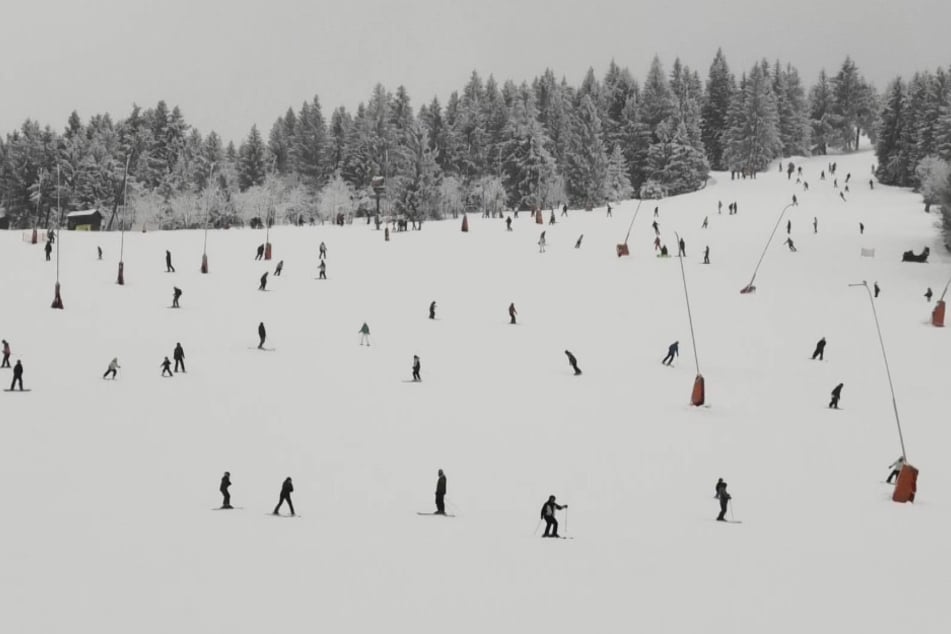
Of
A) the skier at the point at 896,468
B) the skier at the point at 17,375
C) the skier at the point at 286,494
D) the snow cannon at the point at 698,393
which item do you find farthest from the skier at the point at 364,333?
the skier at the point at 896,468

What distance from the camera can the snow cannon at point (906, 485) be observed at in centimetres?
1953

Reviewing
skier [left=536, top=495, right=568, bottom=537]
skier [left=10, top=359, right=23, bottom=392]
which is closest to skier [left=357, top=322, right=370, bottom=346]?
skier [left=10, top=359, right=23, bottom=392]

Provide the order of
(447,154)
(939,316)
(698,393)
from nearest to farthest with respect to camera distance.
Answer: (698,393) < (939,316) < (447,154)

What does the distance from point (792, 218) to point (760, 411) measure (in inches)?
1710

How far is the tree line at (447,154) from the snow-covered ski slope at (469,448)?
36.1 meters

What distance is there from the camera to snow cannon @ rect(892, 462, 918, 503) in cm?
1953

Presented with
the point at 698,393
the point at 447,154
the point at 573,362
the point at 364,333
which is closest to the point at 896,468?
the point at 698,393

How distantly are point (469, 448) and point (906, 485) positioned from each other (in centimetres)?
1093

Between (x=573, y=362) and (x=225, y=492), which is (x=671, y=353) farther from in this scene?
(x=225, y=492)

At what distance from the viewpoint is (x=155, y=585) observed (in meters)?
13.0

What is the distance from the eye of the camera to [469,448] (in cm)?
2281

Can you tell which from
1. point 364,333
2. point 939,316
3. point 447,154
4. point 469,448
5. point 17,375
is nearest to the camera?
point 469,448

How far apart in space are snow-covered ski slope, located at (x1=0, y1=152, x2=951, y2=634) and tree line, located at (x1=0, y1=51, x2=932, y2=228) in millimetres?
36137

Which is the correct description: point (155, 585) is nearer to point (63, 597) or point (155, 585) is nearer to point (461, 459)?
point (63, 597)
